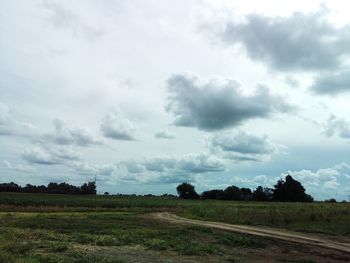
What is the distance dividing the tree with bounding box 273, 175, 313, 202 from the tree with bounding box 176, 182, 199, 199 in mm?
36674

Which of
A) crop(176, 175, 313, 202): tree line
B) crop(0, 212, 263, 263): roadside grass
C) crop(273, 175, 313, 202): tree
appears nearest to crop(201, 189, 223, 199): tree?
crop(176, 175, 313, 202): tree line

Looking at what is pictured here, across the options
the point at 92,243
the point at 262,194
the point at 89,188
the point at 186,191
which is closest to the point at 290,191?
the point at 262,194

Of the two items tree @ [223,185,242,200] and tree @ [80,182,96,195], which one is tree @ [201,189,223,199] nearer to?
tree @ [223,185,242,200]

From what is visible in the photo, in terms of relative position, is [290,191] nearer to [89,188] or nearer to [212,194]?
[212,194]

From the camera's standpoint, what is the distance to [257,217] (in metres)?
47.1

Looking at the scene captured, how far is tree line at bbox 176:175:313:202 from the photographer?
451ft

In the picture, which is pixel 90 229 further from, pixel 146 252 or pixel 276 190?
pixel 276 190

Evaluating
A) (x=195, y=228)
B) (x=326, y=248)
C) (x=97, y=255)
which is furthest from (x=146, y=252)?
(x=195, y=228)

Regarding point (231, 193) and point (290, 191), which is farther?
point (231, 193)

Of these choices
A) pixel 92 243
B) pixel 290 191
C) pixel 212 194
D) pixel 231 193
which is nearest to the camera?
pixel 92 243

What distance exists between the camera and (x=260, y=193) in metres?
153

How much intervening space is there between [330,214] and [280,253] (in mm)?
23502

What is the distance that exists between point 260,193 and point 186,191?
29.3 metres

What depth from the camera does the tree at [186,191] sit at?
562ft
